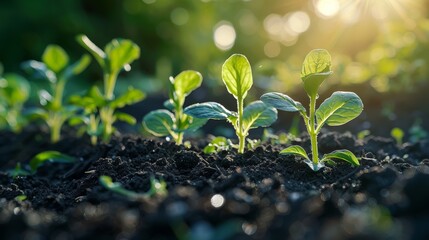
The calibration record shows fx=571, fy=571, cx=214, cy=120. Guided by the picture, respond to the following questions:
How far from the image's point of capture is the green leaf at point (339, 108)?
218 cm

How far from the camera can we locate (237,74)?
2.29 metres

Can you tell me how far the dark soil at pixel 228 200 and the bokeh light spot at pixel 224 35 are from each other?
632 cm

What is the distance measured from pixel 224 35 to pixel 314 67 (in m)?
7.25

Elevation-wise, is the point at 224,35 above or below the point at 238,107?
above

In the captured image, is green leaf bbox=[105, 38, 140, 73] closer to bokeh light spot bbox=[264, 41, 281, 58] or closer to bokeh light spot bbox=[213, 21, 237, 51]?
bokeh light spot bbox=[213, 21, 237, 51]

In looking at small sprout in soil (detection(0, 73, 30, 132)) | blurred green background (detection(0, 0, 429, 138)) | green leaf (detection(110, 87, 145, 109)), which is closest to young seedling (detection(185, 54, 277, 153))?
green leaf (detection(110, 87, 145, 109))

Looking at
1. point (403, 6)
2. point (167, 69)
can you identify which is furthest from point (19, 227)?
point (167, 69)

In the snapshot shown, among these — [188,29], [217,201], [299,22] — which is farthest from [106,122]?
[299,22]

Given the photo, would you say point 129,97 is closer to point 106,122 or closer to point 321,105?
point 106,122

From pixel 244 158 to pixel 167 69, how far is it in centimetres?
461

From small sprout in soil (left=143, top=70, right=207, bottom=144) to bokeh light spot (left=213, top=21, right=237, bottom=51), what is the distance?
6215mm

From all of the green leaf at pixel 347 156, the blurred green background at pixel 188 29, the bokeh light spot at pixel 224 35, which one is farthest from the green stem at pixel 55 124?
the bokeh light spot at pixel 224 35

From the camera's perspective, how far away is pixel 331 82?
4.62 meters

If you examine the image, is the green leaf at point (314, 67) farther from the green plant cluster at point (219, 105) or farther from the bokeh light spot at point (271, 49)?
the bokeh light spot at point (271, 49)
